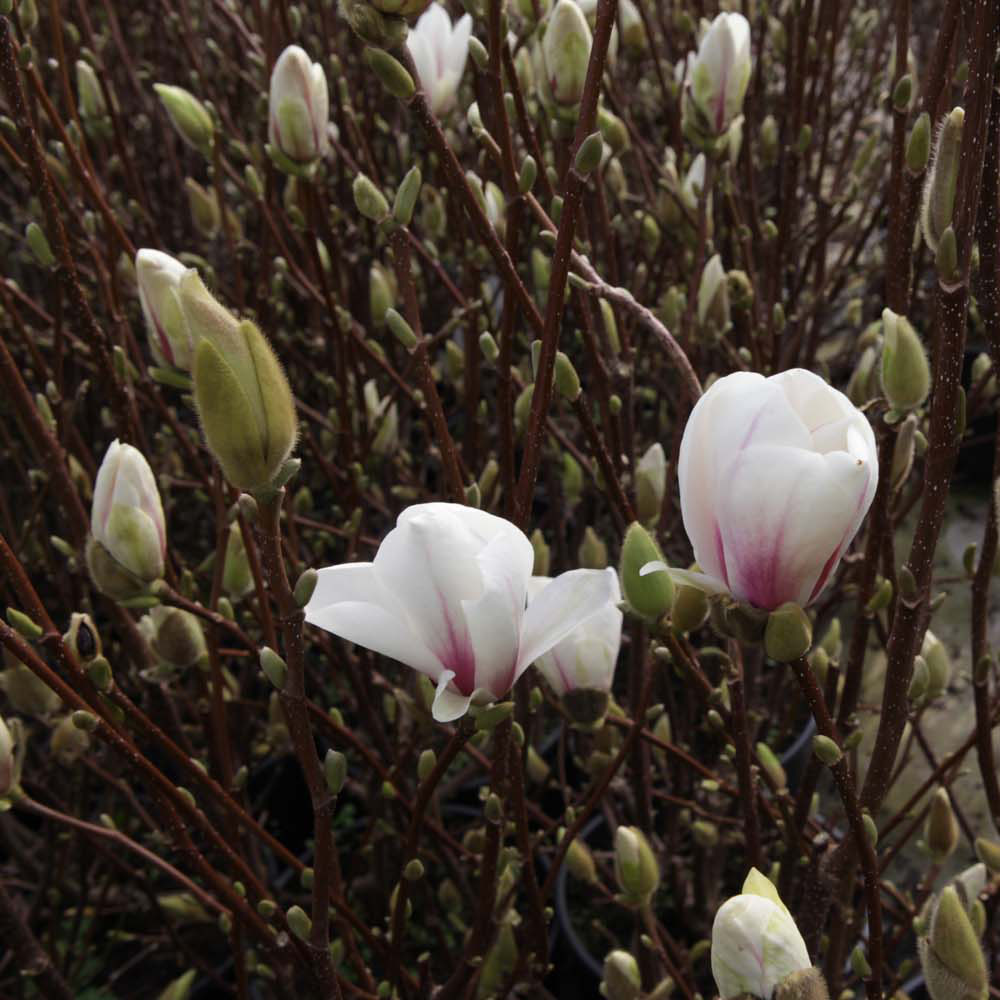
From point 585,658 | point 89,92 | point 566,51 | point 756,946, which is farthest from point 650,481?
point 89,92

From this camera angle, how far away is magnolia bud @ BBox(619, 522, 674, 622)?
52cm

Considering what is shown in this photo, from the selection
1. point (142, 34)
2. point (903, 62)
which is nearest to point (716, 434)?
→ point (903, 62)

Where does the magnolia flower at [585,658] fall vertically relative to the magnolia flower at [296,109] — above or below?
below

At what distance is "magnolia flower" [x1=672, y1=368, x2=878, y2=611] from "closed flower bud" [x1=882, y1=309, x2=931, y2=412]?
0.21m

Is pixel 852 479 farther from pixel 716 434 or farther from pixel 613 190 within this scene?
pixel 613 190

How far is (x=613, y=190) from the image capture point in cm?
138

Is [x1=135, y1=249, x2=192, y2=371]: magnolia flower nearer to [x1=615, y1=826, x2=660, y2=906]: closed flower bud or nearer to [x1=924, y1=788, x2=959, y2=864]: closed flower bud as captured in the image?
[x1=615, y1=826, x2=660, y2=906]: closed flower bud

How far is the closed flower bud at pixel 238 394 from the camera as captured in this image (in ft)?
1.40

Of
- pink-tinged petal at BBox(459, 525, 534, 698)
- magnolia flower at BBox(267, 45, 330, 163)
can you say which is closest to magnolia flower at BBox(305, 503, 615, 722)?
pink-tinged petal at BBox(459, 525, 534, 698)

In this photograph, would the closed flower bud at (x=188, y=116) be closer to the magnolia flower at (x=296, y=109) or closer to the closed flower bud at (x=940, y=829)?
the magnolia flower at (x=296, y=109)

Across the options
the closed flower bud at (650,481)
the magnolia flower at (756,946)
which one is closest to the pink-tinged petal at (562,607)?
the magnolia flower at (756,946)

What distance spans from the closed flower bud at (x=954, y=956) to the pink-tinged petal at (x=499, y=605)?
0.82ft

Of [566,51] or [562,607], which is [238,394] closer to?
[562,607]

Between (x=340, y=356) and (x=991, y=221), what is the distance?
2.11 feet
